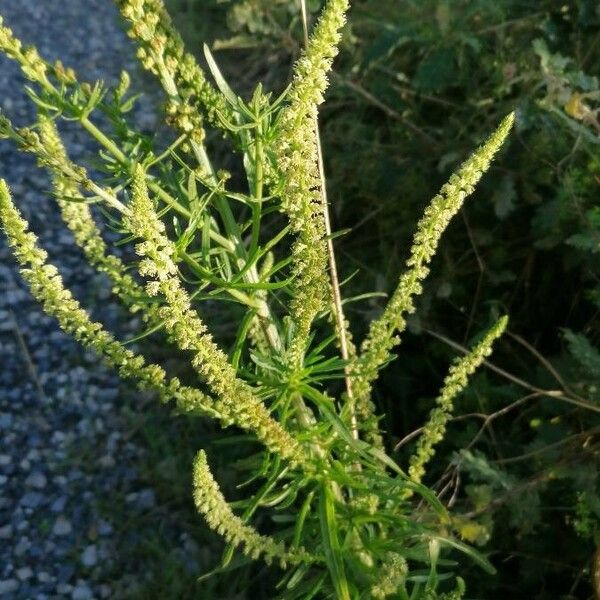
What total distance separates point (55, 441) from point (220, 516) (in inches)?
77.9

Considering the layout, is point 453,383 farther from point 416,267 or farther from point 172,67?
point 172,67

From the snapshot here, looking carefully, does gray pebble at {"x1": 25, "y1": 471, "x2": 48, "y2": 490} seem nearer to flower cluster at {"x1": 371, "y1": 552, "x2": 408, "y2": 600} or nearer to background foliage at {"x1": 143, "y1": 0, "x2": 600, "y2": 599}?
background foliage at {"x1": 143, "y1": 0, "x2": 600, "y2": 599}

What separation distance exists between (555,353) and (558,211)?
0.54 metres

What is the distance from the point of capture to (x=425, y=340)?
10.2 ft

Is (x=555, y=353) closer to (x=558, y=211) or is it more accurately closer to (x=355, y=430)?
(x=558, y=211)

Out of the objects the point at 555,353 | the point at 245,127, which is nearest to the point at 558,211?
the point at 555,353

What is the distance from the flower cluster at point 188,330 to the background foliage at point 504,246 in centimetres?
81

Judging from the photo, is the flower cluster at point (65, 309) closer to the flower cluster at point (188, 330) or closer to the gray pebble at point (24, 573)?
the flower cluster at point (188, 330)

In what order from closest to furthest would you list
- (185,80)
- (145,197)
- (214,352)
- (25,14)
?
(145,197) < (214,352) < (185,80) < (25,14)

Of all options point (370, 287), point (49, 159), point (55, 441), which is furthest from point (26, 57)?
point (55, 441)

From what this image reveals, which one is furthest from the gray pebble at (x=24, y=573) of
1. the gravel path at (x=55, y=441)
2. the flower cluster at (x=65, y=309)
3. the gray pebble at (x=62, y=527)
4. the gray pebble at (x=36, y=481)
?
the flower cluster at (x=65, y=309)

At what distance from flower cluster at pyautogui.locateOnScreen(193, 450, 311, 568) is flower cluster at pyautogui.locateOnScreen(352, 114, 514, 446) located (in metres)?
0.33

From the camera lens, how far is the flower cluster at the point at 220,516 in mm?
1562

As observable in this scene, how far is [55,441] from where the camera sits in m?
3.44
